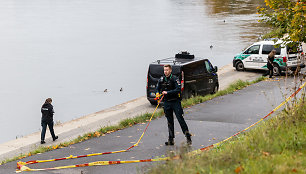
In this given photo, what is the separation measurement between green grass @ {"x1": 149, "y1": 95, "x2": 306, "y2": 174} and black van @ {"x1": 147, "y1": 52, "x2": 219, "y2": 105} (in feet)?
29.9

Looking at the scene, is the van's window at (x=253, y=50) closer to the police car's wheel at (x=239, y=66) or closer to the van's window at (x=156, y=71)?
the police car's wheel at (x=239, y=66)

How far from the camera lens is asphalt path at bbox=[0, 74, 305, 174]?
9.34m

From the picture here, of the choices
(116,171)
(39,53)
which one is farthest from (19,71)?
(116,171)

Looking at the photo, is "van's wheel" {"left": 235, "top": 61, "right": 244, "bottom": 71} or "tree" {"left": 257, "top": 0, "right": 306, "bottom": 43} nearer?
"tree" {"left": 257, "top": 0, "right": 306, "bottom": 43}

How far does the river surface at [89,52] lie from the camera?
80.6ft

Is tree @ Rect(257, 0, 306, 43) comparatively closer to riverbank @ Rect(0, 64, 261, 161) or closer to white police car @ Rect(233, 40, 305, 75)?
riverbank @ Rect(0, 64, 261, 161)

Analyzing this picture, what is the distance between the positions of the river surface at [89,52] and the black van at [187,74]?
5.47 m

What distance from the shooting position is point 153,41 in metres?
45.6

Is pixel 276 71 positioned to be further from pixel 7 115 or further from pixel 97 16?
pixel 97 16

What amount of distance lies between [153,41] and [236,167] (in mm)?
39446

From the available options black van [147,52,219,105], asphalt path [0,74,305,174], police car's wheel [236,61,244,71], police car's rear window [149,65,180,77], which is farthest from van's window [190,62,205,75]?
police car's wheel [236,61,244,71]

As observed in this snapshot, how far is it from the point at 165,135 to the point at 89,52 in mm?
29321

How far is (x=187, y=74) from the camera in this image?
58.4 ft

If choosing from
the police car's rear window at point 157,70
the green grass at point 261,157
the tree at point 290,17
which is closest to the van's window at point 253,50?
the police car's rear window at point 157,70
